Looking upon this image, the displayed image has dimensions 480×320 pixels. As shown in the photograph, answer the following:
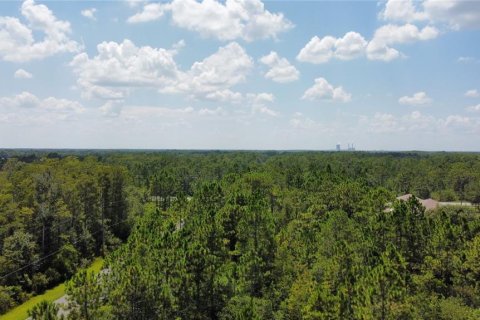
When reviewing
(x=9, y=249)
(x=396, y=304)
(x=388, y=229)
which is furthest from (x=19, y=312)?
(x=388, y=229)

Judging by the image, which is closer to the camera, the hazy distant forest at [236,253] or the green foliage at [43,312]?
the green foliage at [43,312]

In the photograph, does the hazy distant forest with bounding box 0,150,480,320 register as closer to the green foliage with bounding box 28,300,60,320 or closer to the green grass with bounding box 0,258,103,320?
the green foliage with bounding box 28,300,60,320

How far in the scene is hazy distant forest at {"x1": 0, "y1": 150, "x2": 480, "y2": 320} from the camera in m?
26.0

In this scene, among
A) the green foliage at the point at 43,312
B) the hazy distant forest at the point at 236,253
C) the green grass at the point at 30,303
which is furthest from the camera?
the green grass at the point at 30,303

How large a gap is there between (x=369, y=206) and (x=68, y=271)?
4005cm

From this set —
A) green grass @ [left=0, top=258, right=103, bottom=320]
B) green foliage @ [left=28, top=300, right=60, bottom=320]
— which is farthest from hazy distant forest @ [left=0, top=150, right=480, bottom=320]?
green grass @ [left=0, top=258, right=103, bottom=320]

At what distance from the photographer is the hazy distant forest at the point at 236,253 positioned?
26031mm

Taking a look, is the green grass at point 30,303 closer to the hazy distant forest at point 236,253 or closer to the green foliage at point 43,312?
the hazy distant forest at point 236,253

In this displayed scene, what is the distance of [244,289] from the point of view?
108 feet

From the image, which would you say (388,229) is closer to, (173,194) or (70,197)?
(70,197)

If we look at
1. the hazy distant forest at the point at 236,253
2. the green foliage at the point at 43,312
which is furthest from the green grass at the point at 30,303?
the green foliage at the point at 43,312

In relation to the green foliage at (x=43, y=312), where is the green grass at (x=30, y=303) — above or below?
below

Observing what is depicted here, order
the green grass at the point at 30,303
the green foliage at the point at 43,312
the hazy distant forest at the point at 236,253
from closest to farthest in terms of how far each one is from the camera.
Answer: the green foliage at the point at 43,312, the hazy distant forest at the point at 236,253, the green grass at the point at 30,303

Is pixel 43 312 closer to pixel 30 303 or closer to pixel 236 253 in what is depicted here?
pixel 236 253
